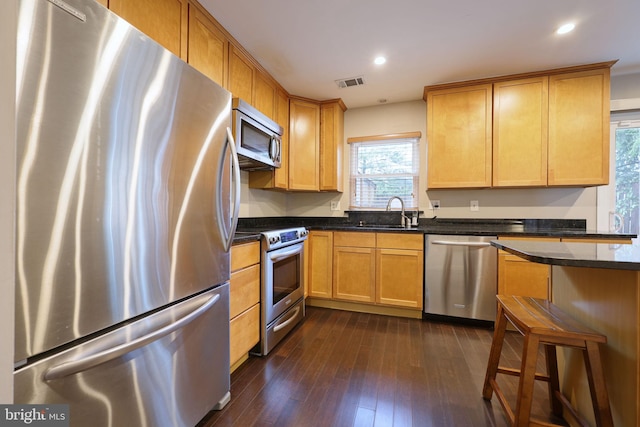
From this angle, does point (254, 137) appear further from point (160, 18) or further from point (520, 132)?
point (520, 132)

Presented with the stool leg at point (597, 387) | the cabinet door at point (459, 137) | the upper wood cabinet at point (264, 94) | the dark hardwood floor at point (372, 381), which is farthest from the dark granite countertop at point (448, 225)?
the stool leg at point (597, 387)

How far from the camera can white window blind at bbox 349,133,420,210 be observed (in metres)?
3.20

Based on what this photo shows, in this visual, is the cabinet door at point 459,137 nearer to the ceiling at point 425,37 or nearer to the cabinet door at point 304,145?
the ceiling at point 425,37

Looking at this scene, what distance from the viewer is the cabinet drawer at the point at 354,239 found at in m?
2.74

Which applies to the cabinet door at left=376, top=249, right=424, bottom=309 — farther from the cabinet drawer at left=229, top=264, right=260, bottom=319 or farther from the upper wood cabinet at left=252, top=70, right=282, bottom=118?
the upper wood cabinet at left=252, top=70, right=282, bottom=118

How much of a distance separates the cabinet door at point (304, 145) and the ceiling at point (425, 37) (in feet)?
1.35

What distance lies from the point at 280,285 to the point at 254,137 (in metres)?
1.24

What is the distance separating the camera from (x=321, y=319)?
2.63 meters

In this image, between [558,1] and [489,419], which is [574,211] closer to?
[558,1]

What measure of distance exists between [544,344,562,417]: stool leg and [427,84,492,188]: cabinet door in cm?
174

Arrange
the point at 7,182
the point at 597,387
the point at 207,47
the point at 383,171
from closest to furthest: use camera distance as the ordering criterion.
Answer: the point at 7,182, the point at 597,387, the point at 207,47, the point at 383,171

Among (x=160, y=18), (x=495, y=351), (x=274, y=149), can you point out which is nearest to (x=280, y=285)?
(x=274, y=149)

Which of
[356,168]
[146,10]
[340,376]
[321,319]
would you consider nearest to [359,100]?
[356,168]

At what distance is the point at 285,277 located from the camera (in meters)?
2.25
